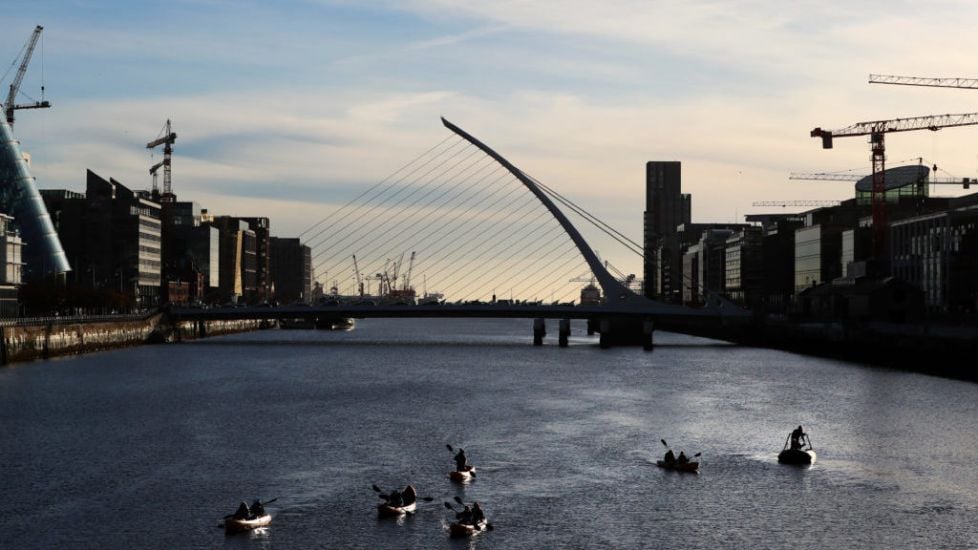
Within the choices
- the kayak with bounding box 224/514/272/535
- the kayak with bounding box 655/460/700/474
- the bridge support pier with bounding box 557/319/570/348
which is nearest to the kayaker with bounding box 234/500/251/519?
the kayak with bounding box 224/514/272/535

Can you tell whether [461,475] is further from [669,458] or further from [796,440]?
[796,440]

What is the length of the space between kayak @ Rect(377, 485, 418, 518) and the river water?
1.40 ft

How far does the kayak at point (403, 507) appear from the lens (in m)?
48.1

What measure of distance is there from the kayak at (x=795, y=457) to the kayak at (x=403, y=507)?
64.9ft

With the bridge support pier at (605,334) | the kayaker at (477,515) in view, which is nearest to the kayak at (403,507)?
the kayaker at (477,515)

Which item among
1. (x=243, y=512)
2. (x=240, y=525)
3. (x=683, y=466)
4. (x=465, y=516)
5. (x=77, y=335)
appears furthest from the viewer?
(x=77, y=335)

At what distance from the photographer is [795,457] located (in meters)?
61.8

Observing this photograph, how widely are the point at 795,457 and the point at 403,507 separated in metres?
21.5

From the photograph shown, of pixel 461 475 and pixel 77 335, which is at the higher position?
pixel 77 335

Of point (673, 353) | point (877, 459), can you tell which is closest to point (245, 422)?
point (877, 459)

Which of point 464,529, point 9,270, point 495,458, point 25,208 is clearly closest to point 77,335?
point 9,270

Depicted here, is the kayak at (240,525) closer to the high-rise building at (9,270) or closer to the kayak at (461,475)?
the kayak at (461,475)

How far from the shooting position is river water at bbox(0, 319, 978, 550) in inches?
1836

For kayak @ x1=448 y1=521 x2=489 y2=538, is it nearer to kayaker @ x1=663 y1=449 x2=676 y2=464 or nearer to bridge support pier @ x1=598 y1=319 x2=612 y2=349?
kayaker @ x1=663 y1=449 x2=676 y2=464
